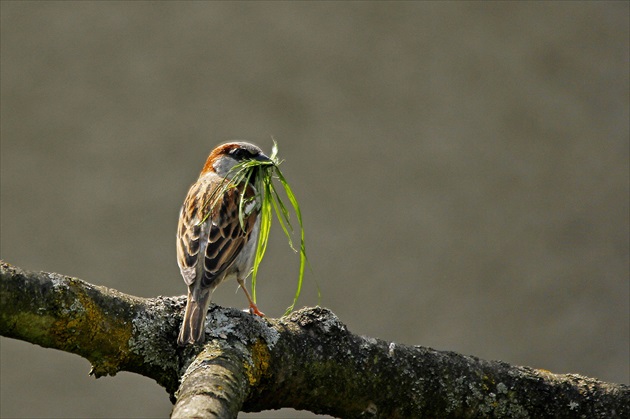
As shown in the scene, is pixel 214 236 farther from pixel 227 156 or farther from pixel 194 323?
pixel 194 323

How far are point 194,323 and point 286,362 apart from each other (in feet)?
0.74

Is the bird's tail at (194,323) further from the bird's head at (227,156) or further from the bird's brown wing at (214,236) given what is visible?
the bird's head at (227,156)

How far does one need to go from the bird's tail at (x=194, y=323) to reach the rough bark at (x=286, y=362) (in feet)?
0.06

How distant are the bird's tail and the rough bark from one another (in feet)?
0.06

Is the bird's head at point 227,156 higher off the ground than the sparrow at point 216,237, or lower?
higher

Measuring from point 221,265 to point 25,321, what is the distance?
3.49ft

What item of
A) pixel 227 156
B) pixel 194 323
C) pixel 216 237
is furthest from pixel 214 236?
pixel 194 323

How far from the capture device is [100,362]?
82.9 inches

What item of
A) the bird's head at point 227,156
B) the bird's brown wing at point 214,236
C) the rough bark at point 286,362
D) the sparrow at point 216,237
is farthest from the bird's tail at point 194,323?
the bird's head at point 227,156

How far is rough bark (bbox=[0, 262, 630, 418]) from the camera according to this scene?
79.1 inches

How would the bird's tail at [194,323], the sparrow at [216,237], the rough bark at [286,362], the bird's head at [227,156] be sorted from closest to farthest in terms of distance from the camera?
the rough bark at [286,362], the bird's tail at [194,323], the sparrow at [216,237], the bird's head at [227,156]

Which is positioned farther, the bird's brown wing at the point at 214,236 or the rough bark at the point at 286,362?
the bird's brown wing at the point at 214,236

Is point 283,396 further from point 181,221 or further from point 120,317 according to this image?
point 181,221

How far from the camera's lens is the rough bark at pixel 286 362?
2.01 m
